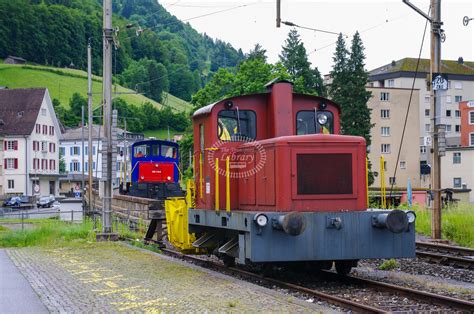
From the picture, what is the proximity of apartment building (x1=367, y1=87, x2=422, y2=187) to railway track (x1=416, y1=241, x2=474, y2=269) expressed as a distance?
58.2 m

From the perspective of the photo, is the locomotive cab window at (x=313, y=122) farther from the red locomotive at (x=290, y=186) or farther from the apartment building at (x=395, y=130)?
the apartment building at (x=395, y=130)

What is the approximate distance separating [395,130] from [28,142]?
42.5 metres

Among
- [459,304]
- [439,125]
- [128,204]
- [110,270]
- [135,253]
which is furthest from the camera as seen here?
[128,204]

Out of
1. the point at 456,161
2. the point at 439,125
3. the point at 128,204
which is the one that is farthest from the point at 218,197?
the point at 456,161

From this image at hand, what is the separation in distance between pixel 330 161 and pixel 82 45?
128 metres

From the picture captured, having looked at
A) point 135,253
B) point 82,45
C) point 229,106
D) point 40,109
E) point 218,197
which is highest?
point 82,45

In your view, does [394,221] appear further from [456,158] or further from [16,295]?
[456,158]

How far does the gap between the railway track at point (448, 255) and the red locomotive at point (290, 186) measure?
3.22m

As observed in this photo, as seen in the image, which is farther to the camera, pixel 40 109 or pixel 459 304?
pixel 40 109

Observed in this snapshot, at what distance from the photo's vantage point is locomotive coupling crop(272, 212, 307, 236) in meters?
10.0

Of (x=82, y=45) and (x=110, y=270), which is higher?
(x=82, y=45)

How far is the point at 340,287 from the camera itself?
10.9m

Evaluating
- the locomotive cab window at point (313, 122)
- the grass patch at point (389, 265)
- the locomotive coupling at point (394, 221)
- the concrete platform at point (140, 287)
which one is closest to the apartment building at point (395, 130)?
the grass patch at point (389, 265)

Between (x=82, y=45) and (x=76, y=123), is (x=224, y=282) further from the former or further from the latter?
(x=82, y=45)
